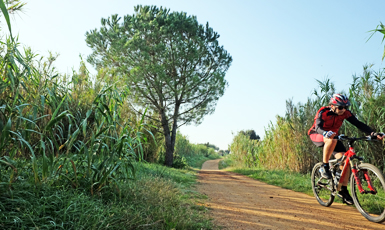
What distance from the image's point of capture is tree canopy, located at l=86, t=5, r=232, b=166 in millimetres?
12773

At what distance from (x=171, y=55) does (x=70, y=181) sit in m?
11.0

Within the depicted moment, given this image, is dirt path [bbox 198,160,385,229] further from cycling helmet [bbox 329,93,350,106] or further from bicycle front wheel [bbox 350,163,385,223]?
cycling helmet [bbox 329,93,350,106]

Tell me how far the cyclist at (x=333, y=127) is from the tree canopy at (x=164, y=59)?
8898mm

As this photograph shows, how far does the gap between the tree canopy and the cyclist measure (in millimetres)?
8898

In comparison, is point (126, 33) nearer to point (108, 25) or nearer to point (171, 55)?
point (108, 25)

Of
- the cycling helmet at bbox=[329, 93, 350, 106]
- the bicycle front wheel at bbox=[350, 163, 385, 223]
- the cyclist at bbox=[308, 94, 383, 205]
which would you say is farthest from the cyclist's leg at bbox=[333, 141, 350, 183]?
the cycling helmet at bbox=[329, 93, 350, 106]

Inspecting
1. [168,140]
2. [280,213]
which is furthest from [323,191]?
[168,140]

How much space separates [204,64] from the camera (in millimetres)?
14539

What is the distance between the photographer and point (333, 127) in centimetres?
462

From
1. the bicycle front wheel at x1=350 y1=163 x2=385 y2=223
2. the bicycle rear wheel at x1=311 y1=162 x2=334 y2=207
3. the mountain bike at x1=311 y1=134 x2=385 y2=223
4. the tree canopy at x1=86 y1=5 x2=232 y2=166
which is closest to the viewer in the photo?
the bicycle front wheel at x1=350 y1=163 x2=385 y2=223

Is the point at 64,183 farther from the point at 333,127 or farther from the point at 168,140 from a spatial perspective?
the point at 168,140

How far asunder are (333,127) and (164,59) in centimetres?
1013

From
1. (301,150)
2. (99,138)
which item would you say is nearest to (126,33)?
(301,150)

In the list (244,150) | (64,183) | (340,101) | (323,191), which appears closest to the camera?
(64,183)
